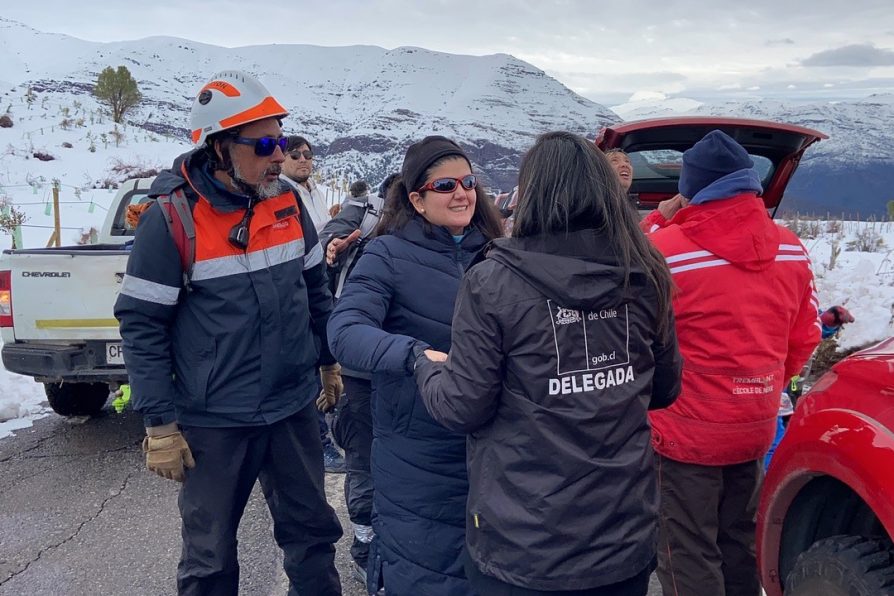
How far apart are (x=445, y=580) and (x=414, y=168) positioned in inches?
53.7

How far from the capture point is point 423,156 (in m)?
2.32

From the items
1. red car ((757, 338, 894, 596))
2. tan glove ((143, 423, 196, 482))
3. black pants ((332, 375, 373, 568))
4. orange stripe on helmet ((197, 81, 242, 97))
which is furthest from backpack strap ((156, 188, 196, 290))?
red car ((757, 338, 894, 596))

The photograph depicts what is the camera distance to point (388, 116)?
136ft

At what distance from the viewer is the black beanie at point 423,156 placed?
90.4 inches

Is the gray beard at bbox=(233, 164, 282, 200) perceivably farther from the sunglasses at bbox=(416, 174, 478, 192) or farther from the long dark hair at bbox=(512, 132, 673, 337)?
the long dark hair at bbox=(512, 132, 673, 337)

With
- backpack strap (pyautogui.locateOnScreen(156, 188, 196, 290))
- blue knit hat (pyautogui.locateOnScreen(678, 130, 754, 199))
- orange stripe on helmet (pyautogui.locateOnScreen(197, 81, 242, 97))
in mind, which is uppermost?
orange stripe on helmet (pyautogui.locateOnScreen(197, 81, 242, 97))

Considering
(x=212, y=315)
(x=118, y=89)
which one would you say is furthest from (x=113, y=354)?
(x=118, y=89)

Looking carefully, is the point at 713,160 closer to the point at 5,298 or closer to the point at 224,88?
the point at 224,88

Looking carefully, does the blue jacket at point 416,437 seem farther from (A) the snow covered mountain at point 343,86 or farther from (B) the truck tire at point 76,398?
(A) the snow covered mountain at point 343,86

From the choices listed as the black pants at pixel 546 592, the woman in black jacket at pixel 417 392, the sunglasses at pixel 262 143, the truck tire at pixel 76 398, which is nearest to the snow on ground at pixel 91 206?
the truck tire at pixel 76 398

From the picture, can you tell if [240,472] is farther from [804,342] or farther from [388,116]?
[388,116]

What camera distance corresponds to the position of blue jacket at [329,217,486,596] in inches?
85.0

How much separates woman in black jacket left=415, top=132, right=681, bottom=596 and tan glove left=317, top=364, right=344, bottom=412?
152 cm

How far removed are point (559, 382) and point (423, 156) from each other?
1069mm
